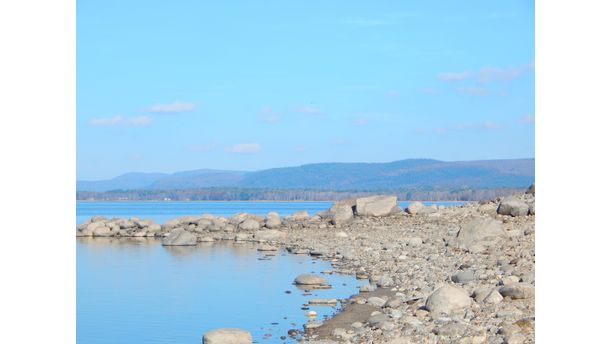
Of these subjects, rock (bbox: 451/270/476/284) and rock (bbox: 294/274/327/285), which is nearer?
rock (bbox: 451/270/476/284)

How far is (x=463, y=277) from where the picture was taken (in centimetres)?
1083

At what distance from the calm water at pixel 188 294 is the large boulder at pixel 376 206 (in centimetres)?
483

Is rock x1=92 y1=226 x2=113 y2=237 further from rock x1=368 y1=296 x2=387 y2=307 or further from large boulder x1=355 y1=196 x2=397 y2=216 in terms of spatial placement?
rock x1=368 y1=296 x2=387 y2=307

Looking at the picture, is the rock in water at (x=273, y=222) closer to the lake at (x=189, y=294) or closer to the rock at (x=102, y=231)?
the lake at (x=189, y=294)

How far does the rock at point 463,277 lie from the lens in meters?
10.8

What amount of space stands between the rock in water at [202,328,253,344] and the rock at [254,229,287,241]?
14.1 metres

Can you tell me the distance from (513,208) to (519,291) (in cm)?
1026

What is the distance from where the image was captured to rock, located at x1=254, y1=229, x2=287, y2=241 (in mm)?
22422

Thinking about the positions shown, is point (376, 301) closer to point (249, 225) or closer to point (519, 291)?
point (519, 291)

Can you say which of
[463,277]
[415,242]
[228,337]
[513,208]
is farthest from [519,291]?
[513,208]

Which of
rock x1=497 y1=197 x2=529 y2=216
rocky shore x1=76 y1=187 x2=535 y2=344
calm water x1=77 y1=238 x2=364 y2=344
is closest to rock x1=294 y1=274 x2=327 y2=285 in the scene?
rocky shore x1=76 y1=187 x2=535 y2=344
